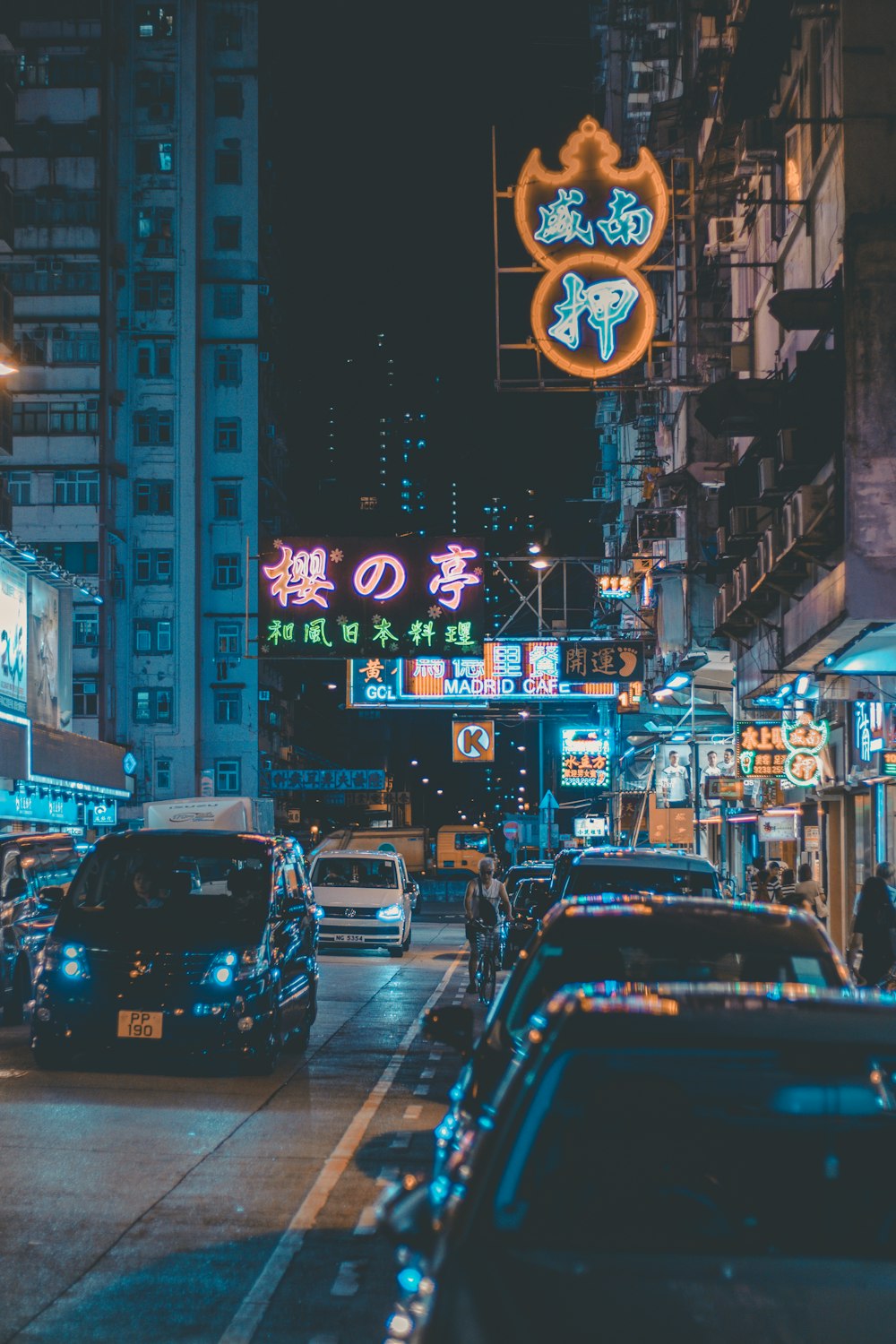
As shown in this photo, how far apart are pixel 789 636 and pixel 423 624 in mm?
11311

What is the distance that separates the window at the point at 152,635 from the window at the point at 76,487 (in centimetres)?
620

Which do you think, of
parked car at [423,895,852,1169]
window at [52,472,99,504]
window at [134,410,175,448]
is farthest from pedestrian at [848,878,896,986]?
window at [134,410,175,448]

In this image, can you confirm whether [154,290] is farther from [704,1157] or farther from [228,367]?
[704,1157]

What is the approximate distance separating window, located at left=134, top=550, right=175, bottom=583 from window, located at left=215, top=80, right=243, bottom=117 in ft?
65.5

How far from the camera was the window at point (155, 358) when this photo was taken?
6638 centimetres

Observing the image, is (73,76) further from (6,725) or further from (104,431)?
(6,725)

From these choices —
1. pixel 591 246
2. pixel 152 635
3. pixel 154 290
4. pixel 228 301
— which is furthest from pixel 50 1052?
pixel 228 301

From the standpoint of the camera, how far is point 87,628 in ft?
203

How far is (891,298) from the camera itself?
15.7m

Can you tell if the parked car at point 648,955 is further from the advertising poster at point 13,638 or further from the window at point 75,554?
the window at point 75,554

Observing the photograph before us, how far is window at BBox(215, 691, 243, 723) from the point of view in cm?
6656

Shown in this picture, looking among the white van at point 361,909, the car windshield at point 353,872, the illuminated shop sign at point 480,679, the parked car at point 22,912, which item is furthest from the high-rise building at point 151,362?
the parked car at point 22,912

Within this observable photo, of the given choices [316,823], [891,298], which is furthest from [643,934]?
[316,823]

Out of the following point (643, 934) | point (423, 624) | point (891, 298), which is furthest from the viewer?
point (423, 624)
